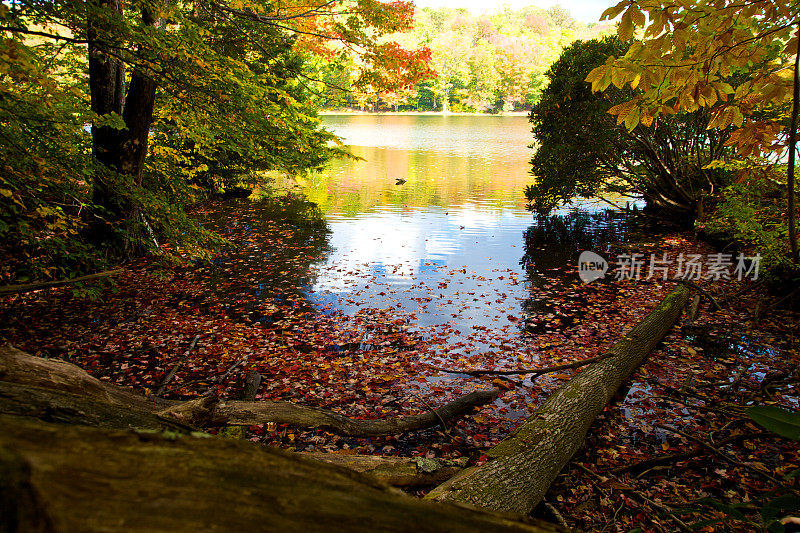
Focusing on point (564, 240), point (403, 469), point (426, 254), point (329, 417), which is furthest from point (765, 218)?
point (329, 417)

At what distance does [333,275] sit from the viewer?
10.5 meters

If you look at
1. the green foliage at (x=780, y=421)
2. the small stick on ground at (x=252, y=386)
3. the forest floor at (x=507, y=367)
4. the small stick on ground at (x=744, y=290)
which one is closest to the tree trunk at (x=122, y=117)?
the forest floor at (x=507, y=367)

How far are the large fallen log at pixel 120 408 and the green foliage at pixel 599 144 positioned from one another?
35.9 ft

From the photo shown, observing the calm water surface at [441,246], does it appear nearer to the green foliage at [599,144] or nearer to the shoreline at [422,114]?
the green foliage at [599,144]

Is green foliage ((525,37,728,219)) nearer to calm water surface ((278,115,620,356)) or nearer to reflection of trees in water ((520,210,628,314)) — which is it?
reflection of trees in water ((520,210,628,314))

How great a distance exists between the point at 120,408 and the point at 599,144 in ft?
44.1

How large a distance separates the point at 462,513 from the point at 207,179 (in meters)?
18.6

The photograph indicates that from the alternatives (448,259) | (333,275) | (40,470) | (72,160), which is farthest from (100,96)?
(40,470)

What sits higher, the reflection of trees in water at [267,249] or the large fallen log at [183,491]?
the large fallen log at [183,491]

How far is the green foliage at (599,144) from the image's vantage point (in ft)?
41.4

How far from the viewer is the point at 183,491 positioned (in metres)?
0.84

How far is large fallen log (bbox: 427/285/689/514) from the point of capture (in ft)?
10.2

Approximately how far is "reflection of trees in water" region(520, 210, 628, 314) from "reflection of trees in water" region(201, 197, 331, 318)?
5267mm

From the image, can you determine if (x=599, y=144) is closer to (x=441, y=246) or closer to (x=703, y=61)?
(x=441, y=246)
